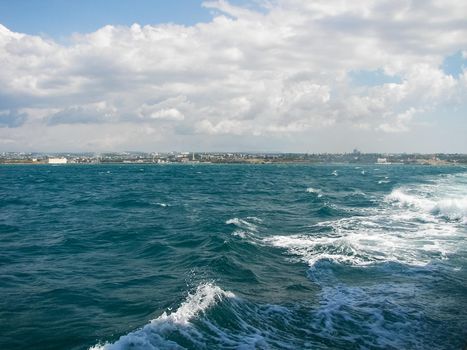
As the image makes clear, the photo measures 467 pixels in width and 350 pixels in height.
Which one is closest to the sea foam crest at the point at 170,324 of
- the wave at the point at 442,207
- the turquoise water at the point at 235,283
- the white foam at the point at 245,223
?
the turquoise water at the point at 235,283

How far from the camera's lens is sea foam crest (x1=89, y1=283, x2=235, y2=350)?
13086 mm

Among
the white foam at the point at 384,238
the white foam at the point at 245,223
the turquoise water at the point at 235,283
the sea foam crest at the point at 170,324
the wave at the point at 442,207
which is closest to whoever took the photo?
the sea foam crest at the point at 170,324

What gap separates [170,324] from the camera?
1452 cm

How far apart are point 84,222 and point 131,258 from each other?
53.7 ft

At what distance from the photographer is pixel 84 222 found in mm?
39719

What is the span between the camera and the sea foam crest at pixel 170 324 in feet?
42.9

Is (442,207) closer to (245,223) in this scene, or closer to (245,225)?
(245,223)

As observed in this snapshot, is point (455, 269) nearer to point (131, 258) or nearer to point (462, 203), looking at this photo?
point (131, 258)

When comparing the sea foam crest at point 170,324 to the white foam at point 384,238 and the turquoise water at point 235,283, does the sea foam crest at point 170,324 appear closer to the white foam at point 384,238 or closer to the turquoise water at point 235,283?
the turquoise water at point 235,283

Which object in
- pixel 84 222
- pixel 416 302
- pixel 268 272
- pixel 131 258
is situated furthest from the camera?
pixel 84 222

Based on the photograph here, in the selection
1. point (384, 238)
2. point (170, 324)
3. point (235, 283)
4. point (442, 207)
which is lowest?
point (235, 283)

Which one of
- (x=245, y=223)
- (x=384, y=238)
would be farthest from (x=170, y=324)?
(x=245, y=223)

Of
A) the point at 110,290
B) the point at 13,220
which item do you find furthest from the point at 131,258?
the point at 13,220

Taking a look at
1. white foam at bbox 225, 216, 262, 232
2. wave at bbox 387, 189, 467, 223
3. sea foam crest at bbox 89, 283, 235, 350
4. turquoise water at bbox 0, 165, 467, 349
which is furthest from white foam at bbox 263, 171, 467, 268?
sea foam crest at bbox 89, 283, 235, 350
